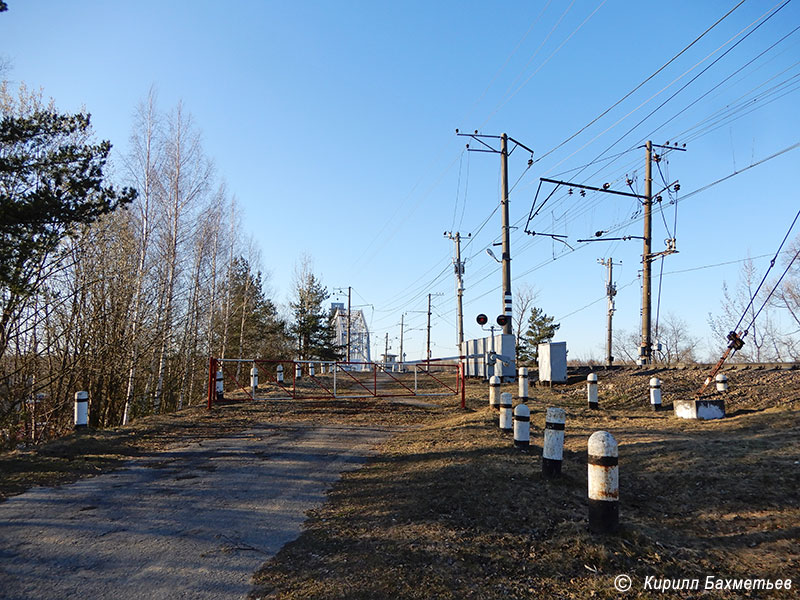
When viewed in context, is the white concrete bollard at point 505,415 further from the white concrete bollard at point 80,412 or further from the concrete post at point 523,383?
the white concrete bollard at point 80,412

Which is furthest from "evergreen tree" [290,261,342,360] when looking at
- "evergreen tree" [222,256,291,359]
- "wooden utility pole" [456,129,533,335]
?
"wooden utility pole" [456,129,533,335]

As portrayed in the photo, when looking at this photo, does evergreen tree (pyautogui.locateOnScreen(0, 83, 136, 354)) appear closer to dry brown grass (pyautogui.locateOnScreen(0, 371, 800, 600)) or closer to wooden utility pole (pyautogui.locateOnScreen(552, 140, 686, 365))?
dry brown grass (pyautogui.locateOnScreen(0, 371, 800, 600))

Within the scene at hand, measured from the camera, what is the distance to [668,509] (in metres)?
4.70

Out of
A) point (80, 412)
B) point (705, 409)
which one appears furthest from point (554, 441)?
point (80, 412)

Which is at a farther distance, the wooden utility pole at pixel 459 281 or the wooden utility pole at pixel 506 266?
the wooden utility pole at pixel 459 281

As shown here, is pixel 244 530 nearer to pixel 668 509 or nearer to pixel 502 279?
pixel 668 509

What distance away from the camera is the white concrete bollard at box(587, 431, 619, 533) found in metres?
3.91

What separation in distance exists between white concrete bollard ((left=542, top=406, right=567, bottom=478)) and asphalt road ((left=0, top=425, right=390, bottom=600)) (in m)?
2.57

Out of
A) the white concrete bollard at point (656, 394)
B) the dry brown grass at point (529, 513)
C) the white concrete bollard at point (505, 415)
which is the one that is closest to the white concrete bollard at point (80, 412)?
the dry brown grass at point (529, 513)

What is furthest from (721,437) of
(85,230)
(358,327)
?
(358,327)

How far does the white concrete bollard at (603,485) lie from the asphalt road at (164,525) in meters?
2.58

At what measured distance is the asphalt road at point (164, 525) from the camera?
3.50 m

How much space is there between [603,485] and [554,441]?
4.64 feet

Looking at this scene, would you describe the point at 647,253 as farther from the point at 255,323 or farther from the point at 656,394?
the point at 255,323
